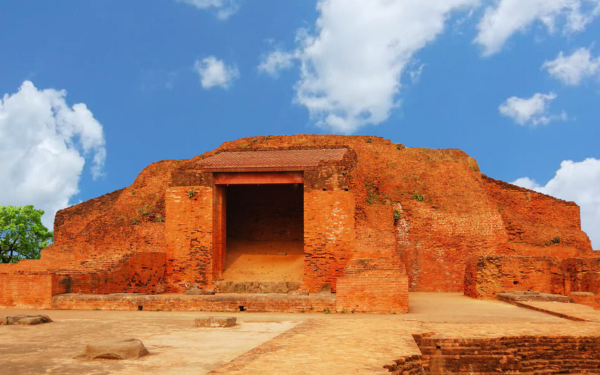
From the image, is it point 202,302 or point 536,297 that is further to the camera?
point 536,297

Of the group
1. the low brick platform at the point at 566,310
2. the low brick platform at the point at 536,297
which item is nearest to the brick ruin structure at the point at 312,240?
the low brick platform at the point at 536,297

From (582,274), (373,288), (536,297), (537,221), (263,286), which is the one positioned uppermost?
(537,221)

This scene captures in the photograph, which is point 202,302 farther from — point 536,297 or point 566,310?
point 536,297

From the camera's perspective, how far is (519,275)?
51.6 feet

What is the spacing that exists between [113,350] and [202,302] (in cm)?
588

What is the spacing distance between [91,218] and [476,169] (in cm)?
1789

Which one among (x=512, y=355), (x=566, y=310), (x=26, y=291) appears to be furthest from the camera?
(x=26, y=291)

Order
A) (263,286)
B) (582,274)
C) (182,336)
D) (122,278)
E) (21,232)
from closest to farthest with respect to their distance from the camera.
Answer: (182,336)
(122,278)
(263,286)
(582,274)
(21,232)

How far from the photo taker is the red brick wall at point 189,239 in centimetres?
1653

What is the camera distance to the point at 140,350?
6531mm

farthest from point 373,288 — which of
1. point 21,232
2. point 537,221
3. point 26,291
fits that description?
point 21,232

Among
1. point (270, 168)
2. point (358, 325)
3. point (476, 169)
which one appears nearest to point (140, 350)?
point (358, 325)

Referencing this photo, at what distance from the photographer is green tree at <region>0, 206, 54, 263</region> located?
29489mm

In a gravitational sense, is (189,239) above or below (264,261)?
above
